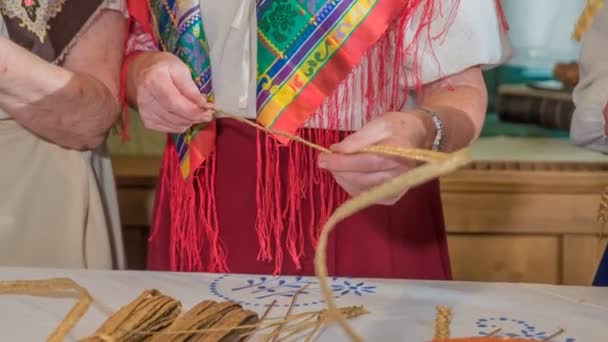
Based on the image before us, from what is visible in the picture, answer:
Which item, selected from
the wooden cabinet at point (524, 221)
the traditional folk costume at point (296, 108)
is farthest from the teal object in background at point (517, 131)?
the traditional folk costume at point (296, 108)

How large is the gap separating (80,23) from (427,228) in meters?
0.50

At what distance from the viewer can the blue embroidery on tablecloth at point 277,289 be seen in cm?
93

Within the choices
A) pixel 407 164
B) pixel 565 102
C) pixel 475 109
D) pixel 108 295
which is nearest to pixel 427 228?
pixel 475 109

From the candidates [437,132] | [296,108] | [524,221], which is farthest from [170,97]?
[524,221]

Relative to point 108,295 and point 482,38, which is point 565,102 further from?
point 108,295

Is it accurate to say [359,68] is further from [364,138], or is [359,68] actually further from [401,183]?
[401,183]

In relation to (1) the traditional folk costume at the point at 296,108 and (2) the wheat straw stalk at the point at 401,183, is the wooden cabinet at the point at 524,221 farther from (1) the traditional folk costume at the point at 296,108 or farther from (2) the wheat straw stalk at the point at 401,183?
(2) the wheat straw stalk at the point at 401,183

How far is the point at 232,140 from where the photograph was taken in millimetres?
1215

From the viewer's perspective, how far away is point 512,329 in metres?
0.86

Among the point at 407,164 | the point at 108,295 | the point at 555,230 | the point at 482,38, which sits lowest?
the point at 555,230

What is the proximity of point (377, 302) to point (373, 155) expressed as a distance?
144mm

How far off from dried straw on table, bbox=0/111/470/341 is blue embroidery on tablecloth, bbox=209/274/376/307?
6 cm

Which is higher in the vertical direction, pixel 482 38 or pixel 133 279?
pixel 482 38

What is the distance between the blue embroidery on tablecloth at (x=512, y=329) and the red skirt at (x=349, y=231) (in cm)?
33
